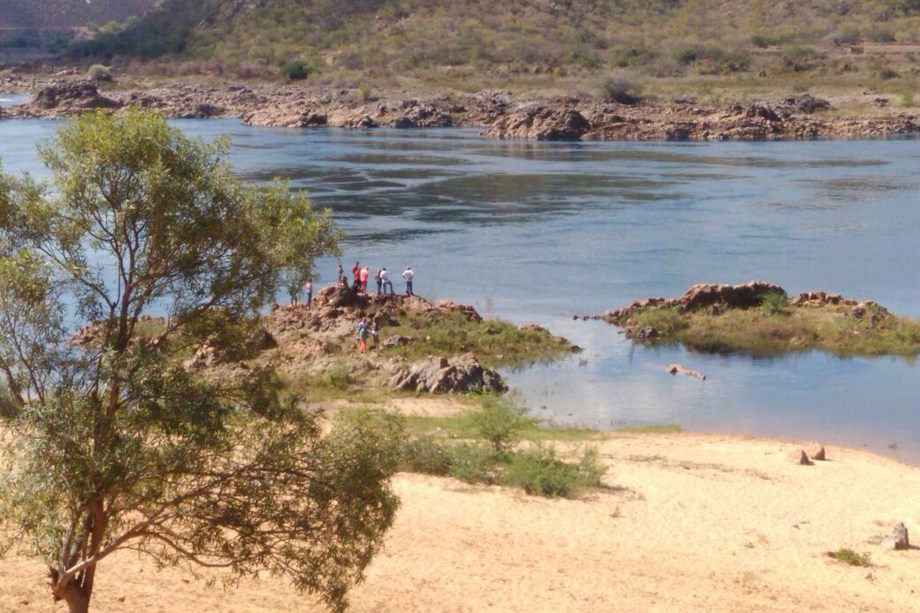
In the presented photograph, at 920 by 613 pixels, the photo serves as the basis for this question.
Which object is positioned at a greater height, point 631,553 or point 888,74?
point 888,74

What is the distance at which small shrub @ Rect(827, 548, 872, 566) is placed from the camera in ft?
45.1

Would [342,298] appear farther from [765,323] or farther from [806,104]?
[806,104]

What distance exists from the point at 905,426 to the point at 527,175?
110 ft

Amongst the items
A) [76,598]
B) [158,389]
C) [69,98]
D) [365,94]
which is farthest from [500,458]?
[69,98]

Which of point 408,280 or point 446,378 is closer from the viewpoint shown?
point 446,378

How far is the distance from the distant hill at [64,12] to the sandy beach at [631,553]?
154 meters

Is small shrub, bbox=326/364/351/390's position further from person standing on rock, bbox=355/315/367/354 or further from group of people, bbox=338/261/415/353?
group of people, bbox=338/261/415/353

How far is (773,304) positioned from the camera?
27750 mm

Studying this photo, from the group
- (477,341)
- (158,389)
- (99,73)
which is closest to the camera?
(158,389)

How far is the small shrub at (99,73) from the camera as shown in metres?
108

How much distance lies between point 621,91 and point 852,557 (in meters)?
73.9

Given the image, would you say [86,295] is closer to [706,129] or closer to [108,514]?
[108,514]

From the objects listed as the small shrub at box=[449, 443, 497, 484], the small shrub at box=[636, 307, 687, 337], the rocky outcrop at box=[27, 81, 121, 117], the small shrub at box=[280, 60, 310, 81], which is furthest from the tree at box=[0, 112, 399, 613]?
the small shrub at box=[280, 60, 310, 81]

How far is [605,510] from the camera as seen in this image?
15312 mm
